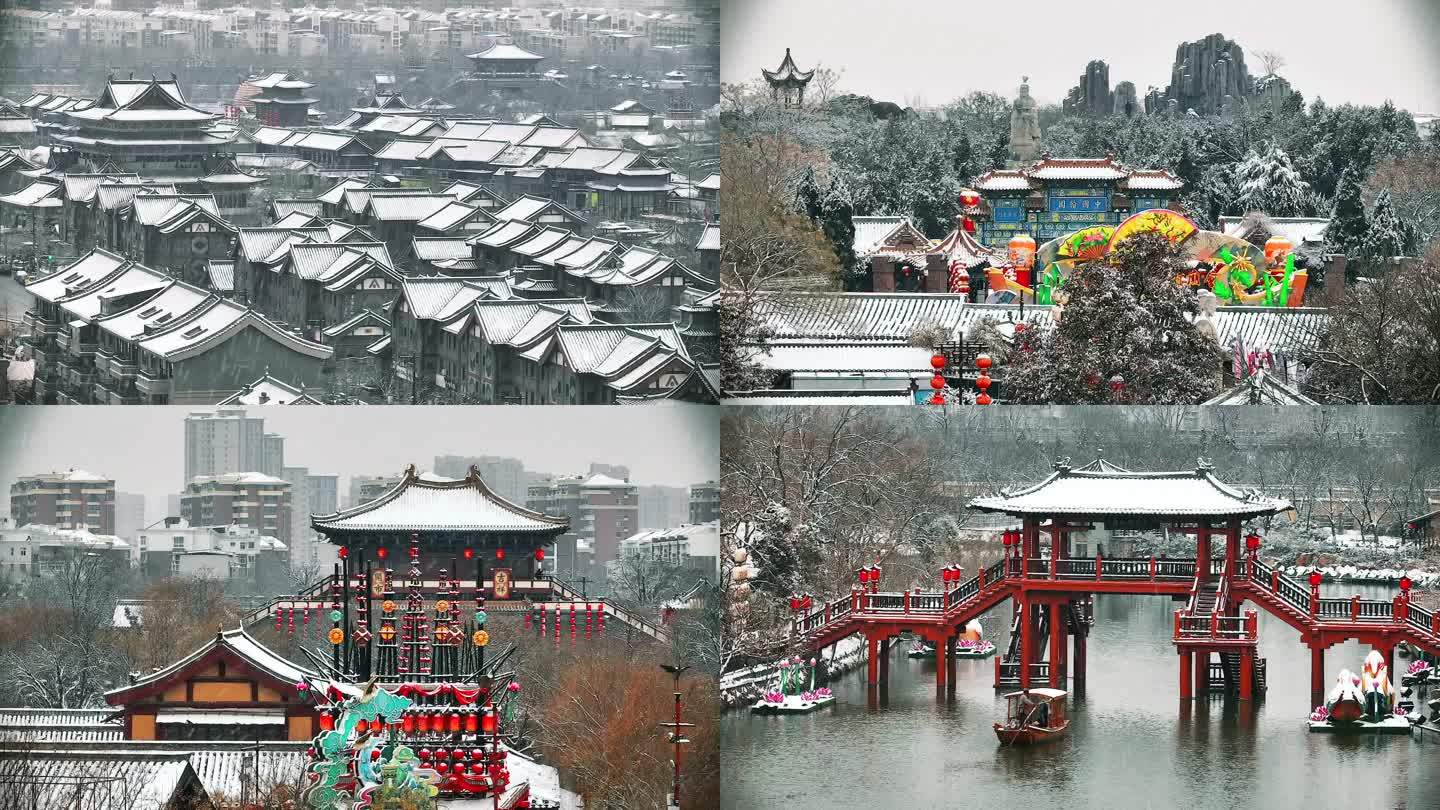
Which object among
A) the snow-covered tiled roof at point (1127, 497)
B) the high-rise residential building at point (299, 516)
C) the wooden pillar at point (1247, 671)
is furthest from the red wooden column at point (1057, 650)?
the high-rise residential building at point (299, 516)

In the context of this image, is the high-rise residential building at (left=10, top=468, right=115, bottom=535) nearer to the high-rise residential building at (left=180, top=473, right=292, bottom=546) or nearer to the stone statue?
the high-rise residential building at (left=180, top=473, right=292, bottom=546)

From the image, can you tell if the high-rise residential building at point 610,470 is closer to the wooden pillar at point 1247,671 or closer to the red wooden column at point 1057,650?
the red wooden column at point 1057,650

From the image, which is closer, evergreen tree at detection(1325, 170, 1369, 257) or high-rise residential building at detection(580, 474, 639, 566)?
evergreen tree at detection(1325, 170, 1369, 257)

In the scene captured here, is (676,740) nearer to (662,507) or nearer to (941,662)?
(941,662)

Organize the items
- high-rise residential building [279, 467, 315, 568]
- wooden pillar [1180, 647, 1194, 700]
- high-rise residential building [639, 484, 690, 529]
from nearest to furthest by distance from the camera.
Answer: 1. wooden pillar [1180, 647, 1194, 700]
2. high-rise residential building [639, 484, 690, 529]
3. high-rise residential building [279, 467, 315, 568]

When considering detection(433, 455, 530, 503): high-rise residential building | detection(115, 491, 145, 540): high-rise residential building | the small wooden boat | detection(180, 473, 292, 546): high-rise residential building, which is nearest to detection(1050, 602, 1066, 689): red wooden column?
the small wooden boat

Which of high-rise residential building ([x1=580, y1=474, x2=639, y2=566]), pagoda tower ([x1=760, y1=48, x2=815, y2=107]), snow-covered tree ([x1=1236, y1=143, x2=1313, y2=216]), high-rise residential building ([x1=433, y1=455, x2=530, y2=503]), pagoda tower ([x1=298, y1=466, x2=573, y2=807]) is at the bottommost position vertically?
pagoda tower ([x1=298, y1=466, x2=573, y2=807])

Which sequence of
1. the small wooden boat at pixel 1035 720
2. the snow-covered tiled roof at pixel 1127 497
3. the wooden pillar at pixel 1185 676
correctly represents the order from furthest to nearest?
the snow-covered tiled roof at pixel 1127 497 → the wooden pillar at pixel 1185 676 → the small wooden boat at pixel 1035 720
